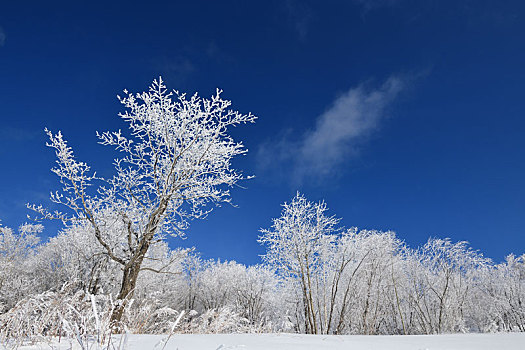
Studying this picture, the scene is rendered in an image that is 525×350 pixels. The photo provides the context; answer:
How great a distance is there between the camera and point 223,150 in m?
9.63

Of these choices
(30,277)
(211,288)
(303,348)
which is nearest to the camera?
(303,348)

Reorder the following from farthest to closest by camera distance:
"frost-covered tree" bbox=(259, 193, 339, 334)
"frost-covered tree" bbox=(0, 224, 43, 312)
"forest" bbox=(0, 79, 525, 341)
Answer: "frost-covered tree" bbox=(0, 224, 43, 312) < "frost-covered tree" bbox=(259, 193, 339, 334) < "forest" bbox=(0, 79, 525, 341)

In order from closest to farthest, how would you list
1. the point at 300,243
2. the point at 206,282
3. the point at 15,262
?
the point at 300,243
the point at 15,262
the point at 206,282

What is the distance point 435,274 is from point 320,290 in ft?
31.6

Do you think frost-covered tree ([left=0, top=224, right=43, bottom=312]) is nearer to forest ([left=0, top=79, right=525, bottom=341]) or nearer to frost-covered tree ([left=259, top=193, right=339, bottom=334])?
forest ([left=0, top=79, right=525, bottom=341])

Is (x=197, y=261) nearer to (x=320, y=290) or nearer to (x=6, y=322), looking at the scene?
(x=320, y=290)

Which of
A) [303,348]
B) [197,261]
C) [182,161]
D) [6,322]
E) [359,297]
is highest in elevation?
[197,261]

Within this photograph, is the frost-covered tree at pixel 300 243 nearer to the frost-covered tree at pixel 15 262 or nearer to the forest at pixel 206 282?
the forest at pixel 206 282

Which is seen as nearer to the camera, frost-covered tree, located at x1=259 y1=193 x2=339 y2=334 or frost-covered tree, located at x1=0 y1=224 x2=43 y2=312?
frost-covered tree, located at x1=259 y1=193 x2=339 y2=334

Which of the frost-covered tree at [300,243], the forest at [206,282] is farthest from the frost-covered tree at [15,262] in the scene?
the frost-covered tree at [300,243]

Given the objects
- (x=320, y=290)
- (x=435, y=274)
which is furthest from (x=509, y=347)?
(x=435, y=274)

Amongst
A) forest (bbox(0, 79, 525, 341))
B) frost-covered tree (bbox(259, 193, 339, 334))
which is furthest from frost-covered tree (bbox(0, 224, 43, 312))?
frost-covered tree (bbox(259, 193, 339, 334))

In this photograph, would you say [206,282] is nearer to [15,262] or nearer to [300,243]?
[15,262]

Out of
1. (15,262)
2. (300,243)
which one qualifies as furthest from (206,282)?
(300,243)
